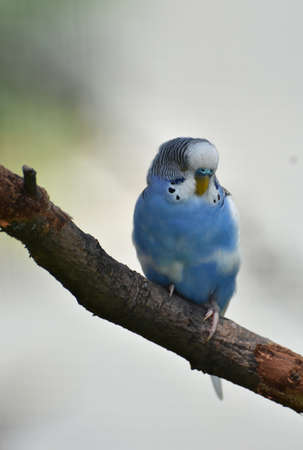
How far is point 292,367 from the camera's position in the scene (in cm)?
243

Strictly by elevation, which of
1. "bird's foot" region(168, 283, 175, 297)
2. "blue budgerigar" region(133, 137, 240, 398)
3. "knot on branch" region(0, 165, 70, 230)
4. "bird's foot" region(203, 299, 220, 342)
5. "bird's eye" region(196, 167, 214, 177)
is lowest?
"knot on branch" region(0, 165, 70, 230)

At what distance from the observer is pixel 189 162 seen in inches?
105

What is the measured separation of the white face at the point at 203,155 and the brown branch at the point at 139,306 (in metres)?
0.58

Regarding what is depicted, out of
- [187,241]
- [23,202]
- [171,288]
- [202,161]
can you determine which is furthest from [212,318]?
[23,202]

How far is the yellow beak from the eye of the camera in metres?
2.68

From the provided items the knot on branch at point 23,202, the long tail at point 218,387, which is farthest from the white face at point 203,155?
the long tail at point 218,387

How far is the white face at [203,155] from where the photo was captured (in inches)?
103

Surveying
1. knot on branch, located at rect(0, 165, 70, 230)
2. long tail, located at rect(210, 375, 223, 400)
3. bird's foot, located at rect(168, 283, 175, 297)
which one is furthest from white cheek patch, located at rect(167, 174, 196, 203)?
long tail, located at rect(210, 375, 223, 400)

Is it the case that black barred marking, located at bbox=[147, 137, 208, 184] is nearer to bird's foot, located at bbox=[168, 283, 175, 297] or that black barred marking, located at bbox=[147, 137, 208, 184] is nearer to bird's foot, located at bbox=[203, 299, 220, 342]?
bird's foot, located at bbox=[168, 283, 175, 297]

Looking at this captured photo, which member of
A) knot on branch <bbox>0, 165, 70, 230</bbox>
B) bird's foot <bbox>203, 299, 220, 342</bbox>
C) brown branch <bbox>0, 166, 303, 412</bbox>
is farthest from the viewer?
bird's foot <bbox>203, 299, 220, 342</bbox>

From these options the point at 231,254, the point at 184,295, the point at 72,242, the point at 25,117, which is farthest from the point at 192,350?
the point at 25,117

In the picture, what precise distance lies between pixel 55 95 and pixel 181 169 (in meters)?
1.05

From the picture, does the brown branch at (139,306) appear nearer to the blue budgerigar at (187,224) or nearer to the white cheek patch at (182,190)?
the blue budgerigar at (187,224)

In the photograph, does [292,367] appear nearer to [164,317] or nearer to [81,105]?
[164,317]
